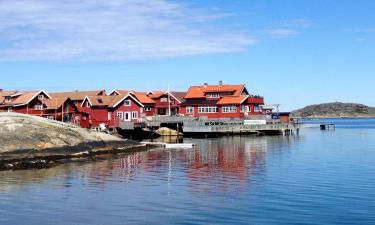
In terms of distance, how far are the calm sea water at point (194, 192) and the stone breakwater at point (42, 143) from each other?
11.9 feet

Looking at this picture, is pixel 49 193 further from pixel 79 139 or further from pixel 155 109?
pixel 155 109

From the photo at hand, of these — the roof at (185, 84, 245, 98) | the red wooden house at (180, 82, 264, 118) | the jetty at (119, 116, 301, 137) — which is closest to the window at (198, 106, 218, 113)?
the red wooden house at (180, 82, 264, 118)

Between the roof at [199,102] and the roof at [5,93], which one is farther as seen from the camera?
the roof at [199,102]

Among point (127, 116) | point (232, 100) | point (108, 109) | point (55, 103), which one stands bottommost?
point (127, 116)

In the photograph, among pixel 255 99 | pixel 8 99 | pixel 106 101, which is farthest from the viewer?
pixel 255 99

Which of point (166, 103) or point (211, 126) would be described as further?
point (166, 103)

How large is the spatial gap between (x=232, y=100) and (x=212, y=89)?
829 cm

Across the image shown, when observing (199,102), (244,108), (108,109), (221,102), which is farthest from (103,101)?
(244,108)

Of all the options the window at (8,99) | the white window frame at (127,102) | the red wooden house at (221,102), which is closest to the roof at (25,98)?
the window at (8,99)

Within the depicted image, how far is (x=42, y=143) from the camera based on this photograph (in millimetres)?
52281

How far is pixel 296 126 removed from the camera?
106 metres

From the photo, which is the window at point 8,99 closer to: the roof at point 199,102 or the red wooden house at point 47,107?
the red wooden house at point 47,107

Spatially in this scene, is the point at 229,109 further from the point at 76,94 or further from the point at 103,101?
the point at 76,94

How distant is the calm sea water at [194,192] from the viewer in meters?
25.6
